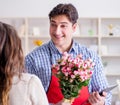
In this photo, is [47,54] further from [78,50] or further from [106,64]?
[106,64]

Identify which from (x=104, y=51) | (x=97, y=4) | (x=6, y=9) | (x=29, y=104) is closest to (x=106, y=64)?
(x=104, y=51)

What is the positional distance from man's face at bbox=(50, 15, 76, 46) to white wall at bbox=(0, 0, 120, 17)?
375cm

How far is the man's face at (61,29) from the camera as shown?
1914 mm

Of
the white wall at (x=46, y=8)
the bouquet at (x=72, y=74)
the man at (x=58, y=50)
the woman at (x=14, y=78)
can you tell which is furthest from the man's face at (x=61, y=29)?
the white wall at (x=46, y=8)

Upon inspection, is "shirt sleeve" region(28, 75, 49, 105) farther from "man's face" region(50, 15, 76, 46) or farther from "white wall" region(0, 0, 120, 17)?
"white wall" region(0, 0, 120, 17)

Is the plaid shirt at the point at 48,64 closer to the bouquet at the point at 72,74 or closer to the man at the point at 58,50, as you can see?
the man at the point at 58,50

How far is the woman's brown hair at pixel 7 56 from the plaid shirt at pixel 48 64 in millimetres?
732

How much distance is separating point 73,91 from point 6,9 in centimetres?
442

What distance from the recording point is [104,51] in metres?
5.61

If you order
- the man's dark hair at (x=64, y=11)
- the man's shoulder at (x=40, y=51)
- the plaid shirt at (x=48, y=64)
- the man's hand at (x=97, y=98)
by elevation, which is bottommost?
the man's hand at (x=97, y=98)

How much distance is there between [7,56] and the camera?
1.16m

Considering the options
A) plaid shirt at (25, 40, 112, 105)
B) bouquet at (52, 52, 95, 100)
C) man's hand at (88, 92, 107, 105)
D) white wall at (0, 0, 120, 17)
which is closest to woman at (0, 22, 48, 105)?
bouquet at (52, 52, 95, 100)

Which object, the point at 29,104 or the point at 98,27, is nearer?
the point at 29,104

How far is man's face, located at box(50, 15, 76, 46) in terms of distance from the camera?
191 centimetres
